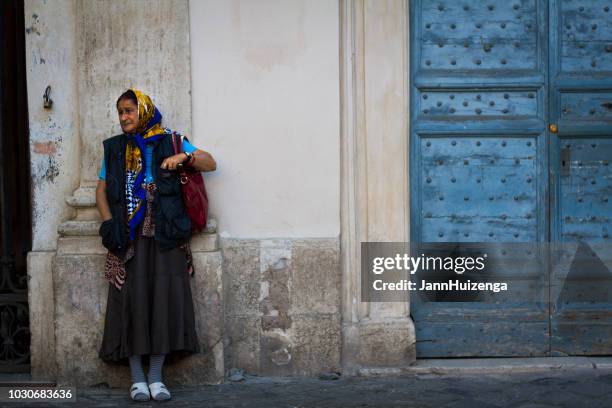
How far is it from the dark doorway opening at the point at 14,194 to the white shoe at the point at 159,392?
1.15 meters

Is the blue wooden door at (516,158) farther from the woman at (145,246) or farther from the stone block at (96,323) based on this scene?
the woman at (145,246)

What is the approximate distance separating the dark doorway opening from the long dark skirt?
3.14ft

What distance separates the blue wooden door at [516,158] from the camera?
19.9ft

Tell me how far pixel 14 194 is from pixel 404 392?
3033mm

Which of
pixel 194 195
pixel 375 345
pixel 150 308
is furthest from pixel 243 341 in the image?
pixel 194 195

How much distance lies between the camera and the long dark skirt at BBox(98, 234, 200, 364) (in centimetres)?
536

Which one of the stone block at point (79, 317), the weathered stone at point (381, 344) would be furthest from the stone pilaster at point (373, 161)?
the stone block at point (79, 317)

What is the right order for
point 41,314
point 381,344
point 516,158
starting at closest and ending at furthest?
point 41,314
point 381,344
point 516,158

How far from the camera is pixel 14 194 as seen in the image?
625cm

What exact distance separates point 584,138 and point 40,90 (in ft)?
12.1

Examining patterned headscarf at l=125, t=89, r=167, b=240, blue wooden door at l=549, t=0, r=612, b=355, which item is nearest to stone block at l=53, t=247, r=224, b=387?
patterned headscarf at l=125, t=89, r=167, b=240

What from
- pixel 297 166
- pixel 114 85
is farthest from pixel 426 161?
pixel 114 85

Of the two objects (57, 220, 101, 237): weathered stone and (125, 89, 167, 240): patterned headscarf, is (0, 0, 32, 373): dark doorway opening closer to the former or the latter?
(57, 220, 101, 237): weathered stone

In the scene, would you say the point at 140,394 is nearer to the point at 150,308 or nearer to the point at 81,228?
the point at 150,308
